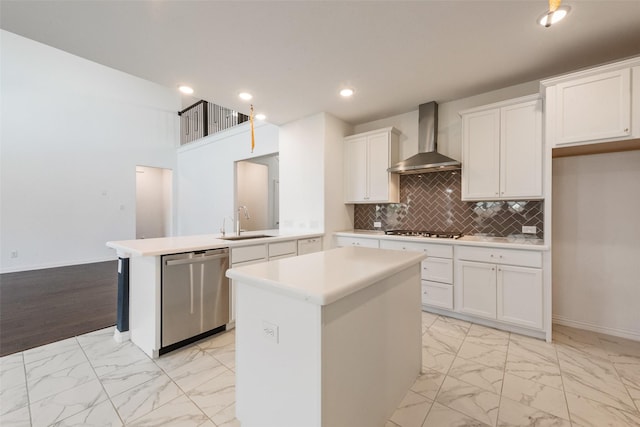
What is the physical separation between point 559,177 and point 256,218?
17.5 feet

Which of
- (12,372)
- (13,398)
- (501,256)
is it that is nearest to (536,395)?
(501,256)

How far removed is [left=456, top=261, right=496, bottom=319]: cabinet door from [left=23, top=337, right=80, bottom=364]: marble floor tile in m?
3.78

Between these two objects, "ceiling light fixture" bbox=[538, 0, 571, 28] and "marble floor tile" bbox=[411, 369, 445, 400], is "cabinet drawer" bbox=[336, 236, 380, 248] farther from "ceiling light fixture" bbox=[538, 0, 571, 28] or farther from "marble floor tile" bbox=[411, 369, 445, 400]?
"ceiling light fixture" bbox=[538, 0, 571, 28]

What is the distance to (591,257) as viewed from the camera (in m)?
2.62

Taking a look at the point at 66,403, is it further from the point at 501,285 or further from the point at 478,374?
the point at 501,285

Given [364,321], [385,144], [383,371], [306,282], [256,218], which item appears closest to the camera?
[306,282]

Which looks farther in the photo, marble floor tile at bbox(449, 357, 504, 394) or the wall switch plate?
marble floor tile at bbox(449, 357, 504, 394)

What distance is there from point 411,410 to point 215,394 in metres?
1.28

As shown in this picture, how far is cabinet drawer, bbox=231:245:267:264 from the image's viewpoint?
2672mm

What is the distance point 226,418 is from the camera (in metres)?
1.56

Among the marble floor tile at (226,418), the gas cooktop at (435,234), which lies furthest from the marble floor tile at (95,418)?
the gas cooktop at (435,234)

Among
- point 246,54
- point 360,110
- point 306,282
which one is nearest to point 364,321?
point 306,282

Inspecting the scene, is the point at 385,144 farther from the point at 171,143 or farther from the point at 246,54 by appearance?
the point at 171,143

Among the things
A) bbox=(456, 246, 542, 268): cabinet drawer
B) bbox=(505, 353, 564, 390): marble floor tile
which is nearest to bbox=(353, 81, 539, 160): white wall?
bbox=(456, 246, 542, 268): cabinet drawer
